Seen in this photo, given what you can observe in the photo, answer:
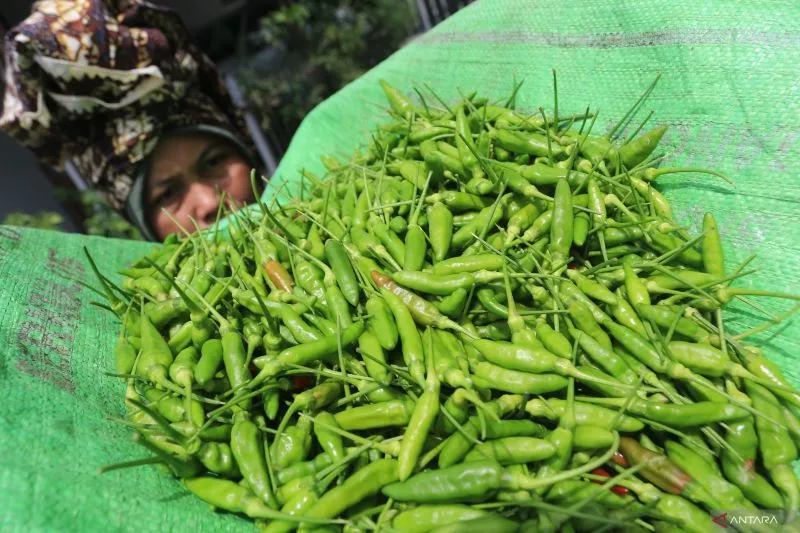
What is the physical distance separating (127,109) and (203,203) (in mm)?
817

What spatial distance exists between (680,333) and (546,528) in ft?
2.40

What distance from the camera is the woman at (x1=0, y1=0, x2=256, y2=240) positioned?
315 centimetres

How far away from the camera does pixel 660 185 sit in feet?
6.46

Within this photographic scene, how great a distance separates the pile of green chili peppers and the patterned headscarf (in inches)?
76.6

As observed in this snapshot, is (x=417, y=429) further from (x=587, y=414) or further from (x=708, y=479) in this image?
(x=708, y=479)

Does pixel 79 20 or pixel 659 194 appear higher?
pixel 79 20

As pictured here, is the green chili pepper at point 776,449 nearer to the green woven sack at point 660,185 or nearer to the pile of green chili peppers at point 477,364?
the pile of green chili peppers at point 477,364

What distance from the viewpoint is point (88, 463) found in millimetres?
1357

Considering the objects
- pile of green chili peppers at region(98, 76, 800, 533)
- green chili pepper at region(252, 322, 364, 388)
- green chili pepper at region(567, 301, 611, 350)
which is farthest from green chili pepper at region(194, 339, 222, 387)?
green chili pepper at region(567, 301, 611, 350)

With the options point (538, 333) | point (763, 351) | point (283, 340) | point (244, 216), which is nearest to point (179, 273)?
point (244, 216)

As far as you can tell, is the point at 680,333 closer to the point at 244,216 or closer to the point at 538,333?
the point at 538,333

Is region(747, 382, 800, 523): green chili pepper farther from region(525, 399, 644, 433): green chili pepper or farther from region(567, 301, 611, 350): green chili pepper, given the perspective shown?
region(567, 301, 611, 350): green chili pepper

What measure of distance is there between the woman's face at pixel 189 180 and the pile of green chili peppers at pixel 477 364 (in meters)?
1.78

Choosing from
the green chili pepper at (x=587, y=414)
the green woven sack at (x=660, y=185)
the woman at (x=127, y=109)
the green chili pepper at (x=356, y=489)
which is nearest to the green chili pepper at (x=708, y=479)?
the green chili pepper at (x=587, y=414)
